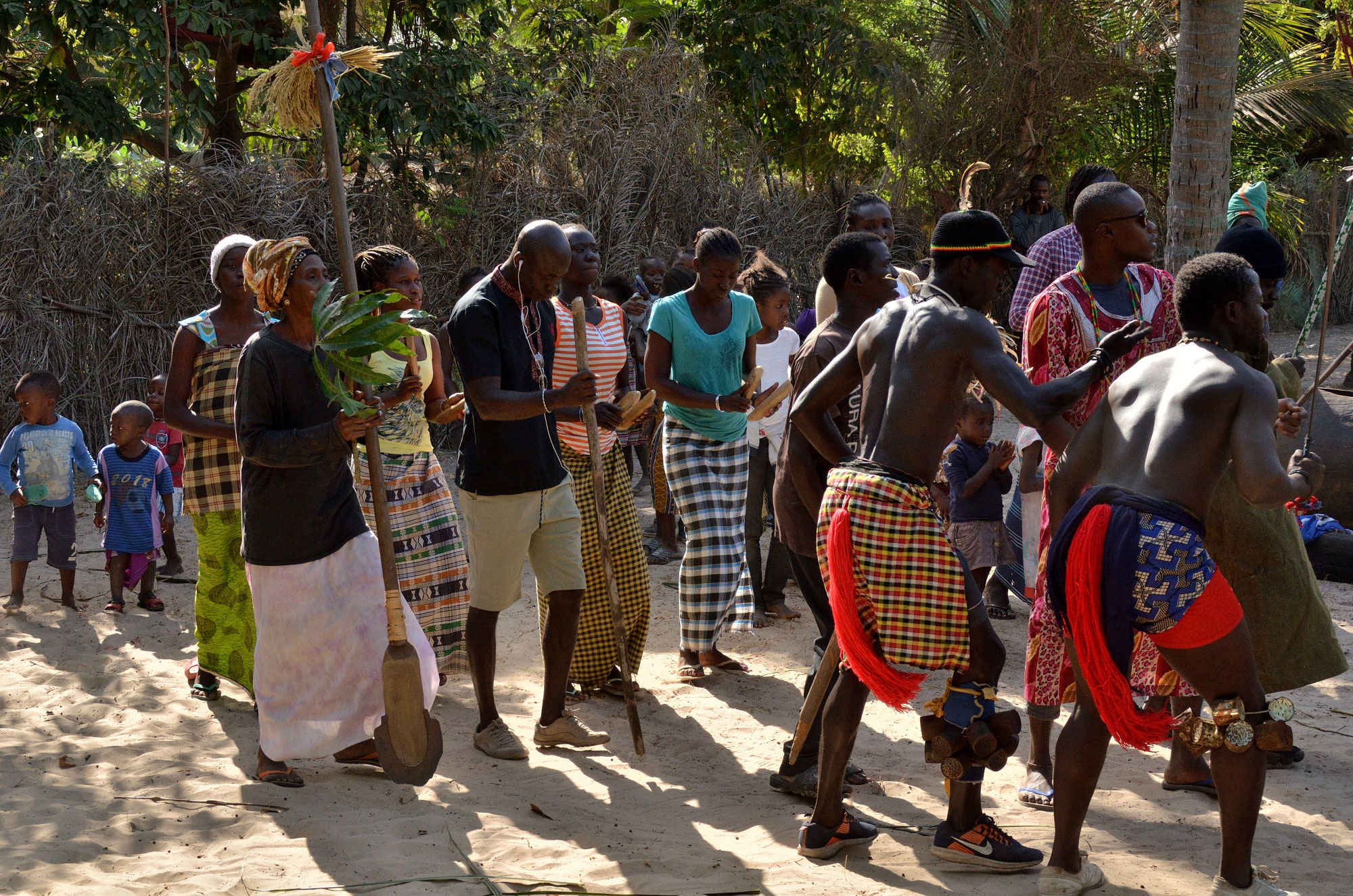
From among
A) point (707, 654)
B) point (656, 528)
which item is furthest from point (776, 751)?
point (656, 528)

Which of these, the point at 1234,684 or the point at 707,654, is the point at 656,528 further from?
the point at 1234,684

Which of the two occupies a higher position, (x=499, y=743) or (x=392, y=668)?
(x=392, y=668)

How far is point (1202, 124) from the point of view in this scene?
655 centimetres

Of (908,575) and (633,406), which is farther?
(633,406)

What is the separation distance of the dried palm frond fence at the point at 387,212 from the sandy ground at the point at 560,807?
542cm

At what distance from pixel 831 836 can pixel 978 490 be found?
295 cm

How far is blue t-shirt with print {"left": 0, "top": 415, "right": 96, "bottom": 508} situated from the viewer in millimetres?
6691

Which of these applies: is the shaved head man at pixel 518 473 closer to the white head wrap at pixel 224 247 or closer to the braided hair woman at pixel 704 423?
the braided hair woman at pixel 704 423

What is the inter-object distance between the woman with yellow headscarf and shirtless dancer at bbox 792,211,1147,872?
164 centimetres

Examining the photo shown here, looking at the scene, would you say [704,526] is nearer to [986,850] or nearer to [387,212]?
[986,850]

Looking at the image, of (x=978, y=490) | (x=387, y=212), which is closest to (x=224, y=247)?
(x=978, y=490)

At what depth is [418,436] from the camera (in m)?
5.13

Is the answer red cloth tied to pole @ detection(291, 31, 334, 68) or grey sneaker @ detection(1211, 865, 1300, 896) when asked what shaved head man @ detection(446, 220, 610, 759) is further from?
grey sneaker @ detection(1211, 865, 1300, 896)

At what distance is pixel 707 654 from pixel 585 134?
→ 790cm
